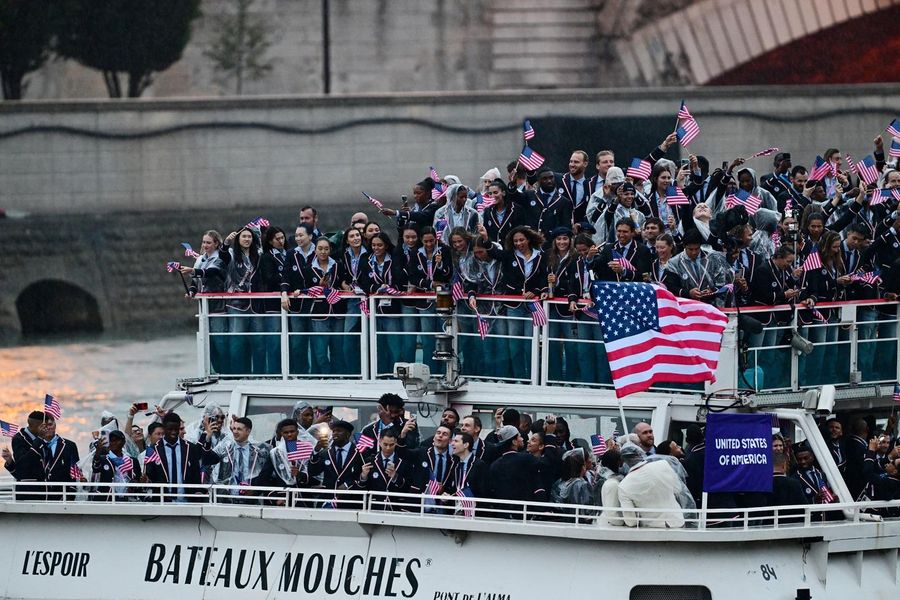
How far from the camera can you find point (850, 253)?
2214cm

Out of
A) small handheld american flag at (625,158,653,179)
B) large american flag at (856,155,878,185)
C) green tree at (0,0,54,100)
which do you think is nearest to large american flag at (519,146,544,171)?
small handheld american flag at (625,158,653,179)

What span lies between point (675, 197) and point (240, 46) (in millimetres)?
48431

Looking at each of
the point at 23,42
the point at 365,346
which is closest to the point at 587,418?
the point at 365,346

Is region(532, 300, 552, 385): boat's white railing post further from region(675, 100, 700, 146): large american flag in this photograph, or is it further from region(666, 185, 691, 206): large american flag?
region(675, 100, 700, 146): large american flag

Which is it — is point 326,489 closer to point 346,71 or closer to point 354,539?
point 354,539

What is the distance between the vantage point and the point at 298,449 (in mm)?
21078

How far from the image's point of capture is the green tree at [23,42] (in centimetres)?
A: 6166

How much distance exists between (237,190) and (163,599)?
35.4 meters

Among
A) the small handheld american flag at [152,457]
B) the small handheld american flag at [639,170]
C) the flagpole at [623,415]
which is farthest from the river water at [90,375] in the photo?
the flagpole at [623,415]

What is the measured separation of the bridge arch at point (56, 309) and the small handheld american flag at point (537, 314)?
119 ft

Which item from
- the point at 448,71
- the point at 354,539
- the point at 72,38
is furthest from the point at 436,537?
the point at 448,71

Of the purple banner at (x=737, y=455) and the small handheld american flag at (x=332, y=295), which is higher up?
the small handheld american flag at (x=332, y=295)

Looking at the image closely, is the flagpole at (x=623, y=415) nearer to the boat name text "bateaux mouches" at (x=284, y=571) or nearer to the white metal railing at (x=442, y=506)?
the white metal railing at (x=442, y=506)

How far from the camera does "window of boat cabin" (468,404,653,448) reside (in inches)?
824
